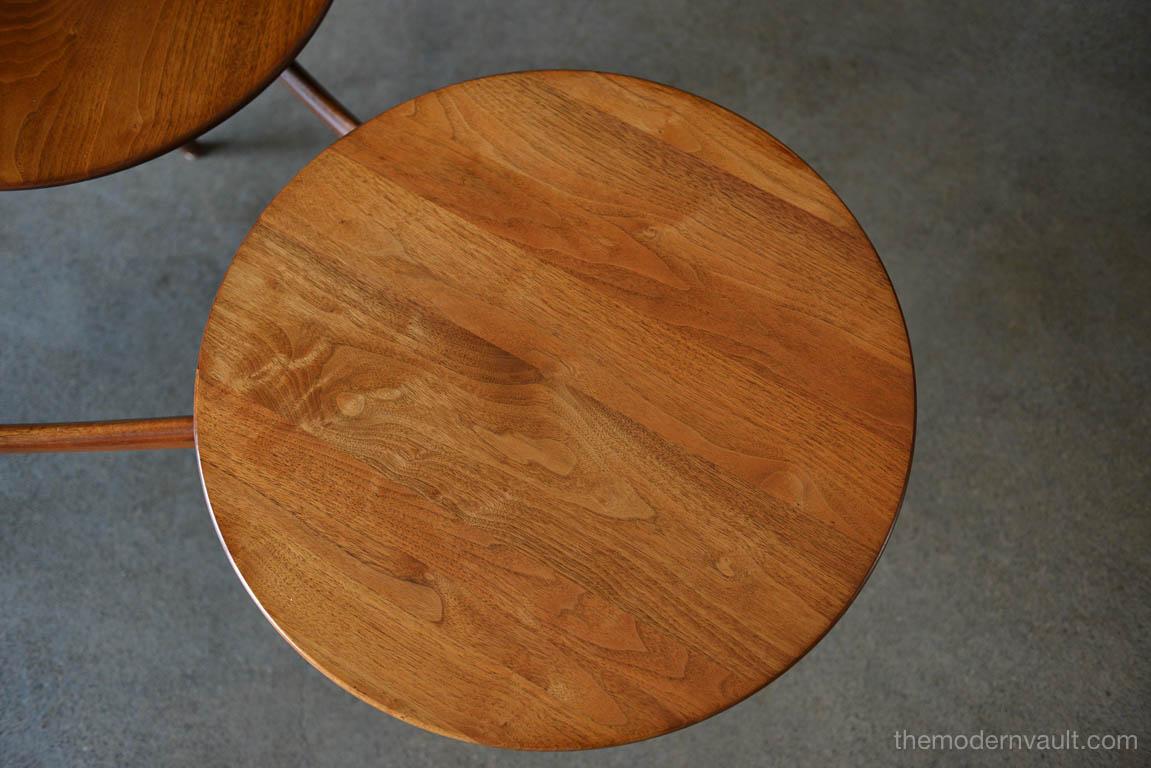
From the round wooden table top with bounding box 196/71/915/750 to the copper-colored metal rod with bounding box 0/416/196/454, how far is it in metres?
0.11

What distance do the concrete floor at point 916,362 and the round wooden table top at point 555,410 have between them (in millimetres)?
445

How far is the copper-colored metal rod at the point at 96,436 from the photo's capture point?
692 millimetres

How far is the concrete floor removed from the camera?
0.96 meters

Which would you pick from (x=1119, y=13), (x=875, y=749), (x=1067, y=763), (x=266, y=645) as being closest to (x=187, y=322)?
(x=266, y=645)

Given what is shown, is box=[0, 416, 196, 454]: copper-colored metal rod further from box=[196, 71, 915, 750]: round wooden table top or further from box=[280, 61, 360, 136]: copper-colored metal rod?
box=[280, 61, 360, 136]: copper-colored metal rod

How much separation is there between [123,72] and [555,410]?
0.46 m

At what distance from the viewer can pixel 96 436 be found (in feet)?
2.31

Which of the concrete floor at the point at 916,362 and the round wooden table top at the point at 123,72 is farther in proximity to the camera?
the concrete floor at the point at 916,362

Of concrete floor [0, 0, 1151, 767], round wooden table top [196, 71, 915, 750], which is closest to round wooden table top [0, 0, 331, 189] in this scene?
round wooden table top [196, 71, 915, 750]

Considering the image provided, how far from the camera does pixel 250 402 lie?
616 millimetres

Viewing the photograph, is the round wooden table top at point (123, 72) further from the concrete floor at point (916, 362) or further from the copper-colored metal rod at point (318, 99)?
the concrete floor at point (916, 362)

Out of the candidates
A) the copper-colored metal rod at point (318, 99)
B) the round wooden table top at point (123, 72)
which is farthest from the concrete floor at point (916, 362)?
the round wooden table top at point (123, 72)

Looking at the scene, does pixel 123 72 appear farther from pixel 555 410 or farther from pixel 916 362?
pixel 916 362

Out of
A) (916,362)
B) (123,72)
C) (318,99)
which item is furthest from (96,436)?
(916,362)
